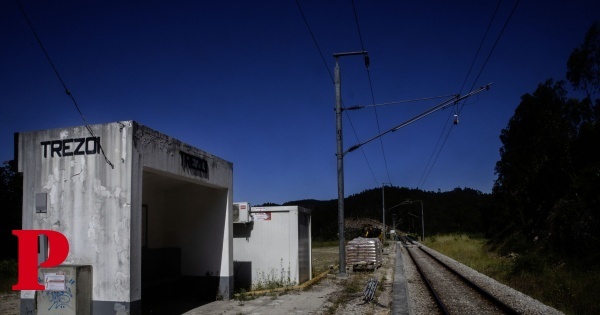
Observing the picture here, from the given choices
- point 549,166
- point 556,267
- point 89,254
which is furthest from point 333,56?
point 549,166

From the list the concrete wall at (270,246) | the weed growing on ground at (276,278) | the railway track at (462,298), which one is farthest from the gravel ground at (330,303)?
the concrete wall at (270,246)

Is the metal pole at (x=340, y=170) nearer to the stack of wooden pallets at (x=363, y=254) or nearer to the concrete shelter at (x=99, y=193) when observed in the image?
the stack of wooden pallets at (x=363, y=254)

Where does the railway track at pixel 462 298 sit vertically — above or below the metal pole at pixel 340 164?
below

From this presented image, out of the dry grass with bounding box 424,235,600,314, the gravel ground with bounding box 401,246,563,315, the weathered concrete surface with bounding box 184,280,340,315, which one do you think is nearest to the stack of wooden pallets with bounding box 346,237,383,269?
the gravel ground with bounding box 401,246,563,315

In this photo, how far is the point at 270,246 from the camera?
1669 centimetres

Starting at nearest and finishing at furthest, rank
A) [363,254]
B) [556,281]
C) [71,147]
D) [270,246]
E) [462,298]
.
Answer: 1. [71,147]
2. [462,298]
3. [270,246]
4. [556,281]
5. [363,254]

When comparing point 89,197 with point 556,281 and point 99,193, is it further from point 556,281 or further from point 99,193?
point 556,281

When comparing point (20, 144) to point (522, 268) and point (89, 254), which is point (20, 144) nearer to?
point (89, 254)

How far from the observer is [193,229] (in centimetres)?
1370

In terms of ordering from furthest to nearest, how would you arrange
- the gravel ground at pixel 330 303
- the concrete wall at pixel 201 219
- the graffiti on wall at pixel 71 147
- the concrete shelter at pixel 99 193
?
the concrete wall at pixel 201 219
the gravel ground at pixel 330 303
the graffiti on wall at pixel 71 147
the concrete shelter at pixel 99 193

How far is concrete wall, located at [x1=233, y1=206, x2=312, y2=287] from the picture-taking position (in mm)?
16562

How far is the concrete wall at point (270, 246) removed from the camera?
16.6 meters

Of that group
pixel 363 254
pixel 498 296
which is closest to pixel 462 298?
pixel 498 296

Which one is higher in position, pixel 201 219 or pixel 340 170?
pixel 340 170
